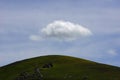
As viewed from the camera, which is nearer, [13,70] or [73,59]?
[13,70]

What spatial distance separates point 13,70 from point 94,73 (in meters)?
32.9

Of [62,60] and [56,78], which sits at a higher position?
[62,60]

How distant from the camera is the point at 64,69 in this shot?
14662 centimetres

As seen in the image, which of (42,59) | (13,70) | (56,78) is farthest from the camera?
(42,59)

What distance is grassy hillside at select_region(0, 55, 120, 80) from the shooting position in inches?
5315

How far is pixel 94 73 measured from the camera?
137750mm

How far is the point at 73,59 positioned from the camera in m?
167

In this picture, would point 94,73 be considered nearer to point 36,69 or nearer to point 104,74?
point 104,74

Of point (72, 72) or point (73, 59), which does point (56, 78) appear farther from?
point (73, 59)

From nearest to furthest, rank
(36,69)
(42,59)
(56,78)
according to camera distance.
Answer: (56,78), (36,69), (42,59)

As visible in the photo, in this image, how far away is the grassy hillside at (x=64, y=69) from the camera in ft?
443

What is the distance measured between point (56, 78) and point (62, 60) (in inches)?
1185

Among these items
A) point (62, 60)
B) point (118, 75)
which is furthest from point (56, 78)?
point (62, 60)

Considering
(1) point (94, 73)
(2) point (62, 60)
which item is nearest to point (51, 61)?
(2) point (62, 60)
